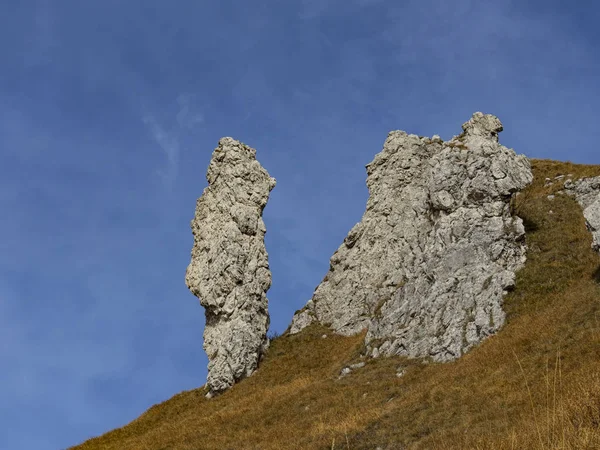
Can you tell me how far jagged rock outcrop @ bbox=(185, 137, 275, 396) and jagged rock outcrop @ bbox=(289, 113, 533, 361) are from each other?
7.88 metres

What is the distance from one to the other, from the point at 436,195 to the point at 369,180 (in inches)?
745

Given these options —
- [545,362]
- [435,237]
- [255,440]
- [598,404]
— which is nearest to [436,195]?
[435,237]

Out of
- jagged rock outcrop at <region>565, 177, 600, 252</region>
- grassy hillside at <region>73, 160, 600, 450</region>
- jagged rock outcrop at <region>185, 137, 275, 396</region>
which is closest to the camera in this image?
grassy hillside at <region>73, 160, 600, 450</region>

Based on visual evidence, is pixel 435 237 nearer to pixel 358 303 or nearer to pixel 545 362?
pixel 358 303

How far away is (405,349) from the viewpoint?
38594 millimetres

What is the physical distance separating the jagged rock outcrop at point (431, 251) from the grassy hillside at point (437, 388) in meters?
1.82

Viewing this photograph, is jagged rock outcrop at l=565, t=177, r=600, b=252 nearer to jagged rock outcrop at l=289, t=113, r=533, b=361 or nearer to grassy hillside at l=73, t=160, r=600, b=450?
grassy hillside at l=73, t=160, r=600, b=450

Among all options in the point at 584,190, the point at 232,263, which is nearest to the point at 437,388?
the point at 232,263

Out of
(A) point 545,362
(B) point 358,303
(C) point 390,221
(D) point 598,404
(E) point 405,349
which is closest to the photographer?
(D) point 598,404

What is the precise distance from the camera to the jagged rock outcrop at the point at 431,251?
37.9 m

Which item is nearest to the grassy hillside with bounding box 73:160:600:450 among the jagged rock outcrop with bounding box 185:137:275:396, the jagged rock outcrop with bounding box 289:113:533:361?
the jagged rock outcrop with bounding box 289:113:533:361

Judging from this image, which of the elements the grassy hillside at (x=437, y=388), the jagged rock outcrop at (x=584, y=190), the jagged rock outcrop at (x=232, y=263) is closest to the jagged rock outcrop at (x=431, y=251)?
the grassy hillside at (x=437, y=388)

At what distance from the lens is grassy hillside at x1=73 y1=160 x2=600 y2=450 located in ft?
72.3

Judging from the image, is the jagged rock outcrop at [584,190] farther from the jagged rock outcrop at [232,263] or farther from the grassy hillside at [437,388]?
the jagged rock outcrop at [232,263]
